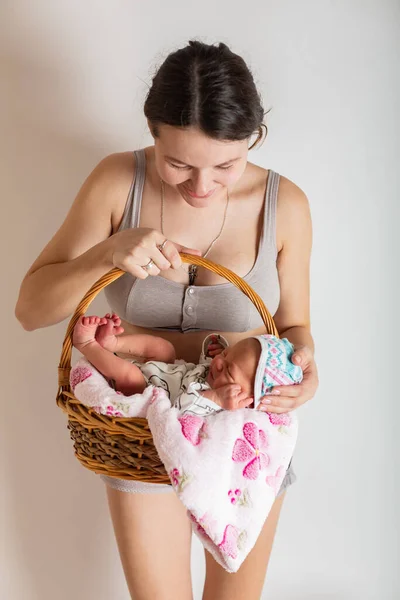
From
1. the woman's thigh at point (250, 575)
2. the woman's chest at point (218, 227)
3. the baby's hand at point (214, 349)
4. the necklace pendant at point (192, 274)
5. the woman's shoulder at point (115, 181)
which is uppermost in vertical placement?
the woman's shoulder at point (115, 181)

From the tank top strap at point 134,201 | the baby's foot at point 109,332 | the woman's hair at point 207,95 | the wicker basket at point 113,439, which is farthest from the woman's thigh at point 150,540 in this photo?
the woman's hair at point 207,95

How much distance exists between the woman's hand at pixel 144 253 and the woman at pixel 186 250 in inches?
1.9

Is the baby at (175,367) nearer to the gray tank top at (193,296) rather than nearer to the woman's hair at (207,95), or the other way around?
the gray tank top at (193,296)

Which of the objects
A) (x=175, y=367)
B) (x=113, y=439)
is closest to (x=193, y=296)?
(x=175, y=367)

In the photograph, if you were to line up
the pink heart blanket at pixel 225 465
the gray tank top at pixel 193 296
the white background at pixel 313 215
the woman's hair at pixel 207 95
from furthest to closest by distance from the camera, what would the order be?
1. the white background at pixel 313 215
2. the gray tank top at pixel 193 296
3. the woman's hair at pixel 207 95
4. the pink heart blanket at pixel 225 465

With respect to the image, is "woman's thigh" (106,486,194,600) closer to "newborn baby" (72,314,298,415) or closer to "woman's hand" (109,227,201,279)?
"newborn baby" (72,314,298,415)

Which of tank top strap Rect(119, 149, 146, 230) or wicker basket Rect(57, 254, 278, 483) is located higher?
tank top strap Rect(119, 149, 146, 230)

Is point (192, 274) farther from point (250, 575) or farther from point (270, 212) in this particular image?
point (250, 575)

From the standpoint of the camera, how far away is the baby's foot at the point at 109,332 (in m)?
1.46

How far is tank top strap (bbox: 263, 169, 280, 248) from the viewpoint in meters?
1.65

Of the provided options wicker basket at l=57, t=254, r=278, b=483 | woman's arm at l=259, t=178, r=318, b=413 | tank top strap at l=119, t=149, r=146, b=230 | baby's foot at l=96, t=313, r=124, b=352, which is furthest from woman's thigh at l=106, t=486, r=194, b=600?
tank top strap at l=119, t=149, r=146, b=230

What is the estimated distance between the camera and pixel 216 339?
1.60 meters

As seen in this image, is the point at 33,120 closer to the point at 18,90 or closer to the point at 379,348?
the point at 18,90

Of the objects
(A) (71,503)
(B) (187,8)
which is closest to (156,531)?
(A) (71,503)
